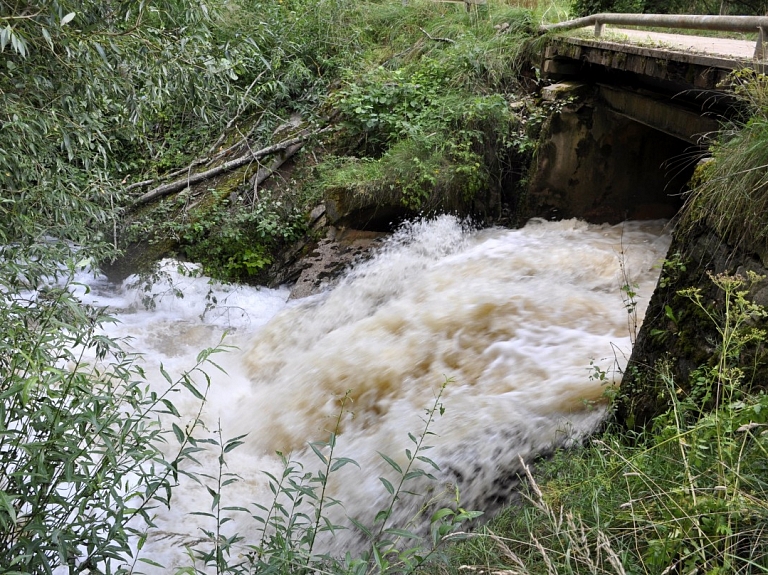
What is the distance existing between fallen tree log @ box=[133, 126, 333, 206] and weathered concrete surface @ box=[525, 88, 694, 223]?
3.20m

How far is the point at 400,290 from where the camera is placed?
682 centimetres

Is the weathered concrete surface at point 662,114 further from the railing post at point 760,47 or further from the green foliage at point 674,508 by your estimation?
the green foliage at point 674,508

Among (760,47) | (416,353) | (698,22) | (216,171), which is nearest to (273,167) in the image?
(216,171)

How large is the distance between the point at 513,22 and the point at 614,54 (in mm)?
3277

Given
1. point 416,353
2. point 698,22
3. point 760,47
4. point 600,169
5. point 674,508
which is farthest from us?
point 600,169

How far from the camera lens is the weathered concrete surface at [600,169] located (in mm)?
7586

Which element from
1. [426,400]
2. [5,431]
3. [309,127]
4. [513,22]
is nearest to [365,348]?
[426,400]

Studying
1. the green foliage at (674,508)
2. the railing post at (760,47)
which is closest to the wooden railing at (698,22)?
the railing post at (760,47)

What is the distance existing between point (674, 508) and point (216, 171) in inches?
298

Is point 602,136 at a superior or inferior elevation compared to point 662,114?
inferior

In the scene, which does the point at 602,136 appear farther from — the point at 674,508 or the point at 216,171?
the point at 674,508

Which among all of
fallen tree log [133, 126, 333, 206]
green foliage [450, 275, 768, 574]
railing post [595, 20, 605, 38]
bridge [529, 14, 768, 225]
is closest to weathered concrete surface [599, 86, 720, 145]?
bridge [529, 14, 768, 225]

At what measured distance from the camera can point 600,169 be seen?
7812 millimetres

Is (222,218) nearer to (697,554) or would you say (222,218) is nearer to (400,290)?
(400,290)
